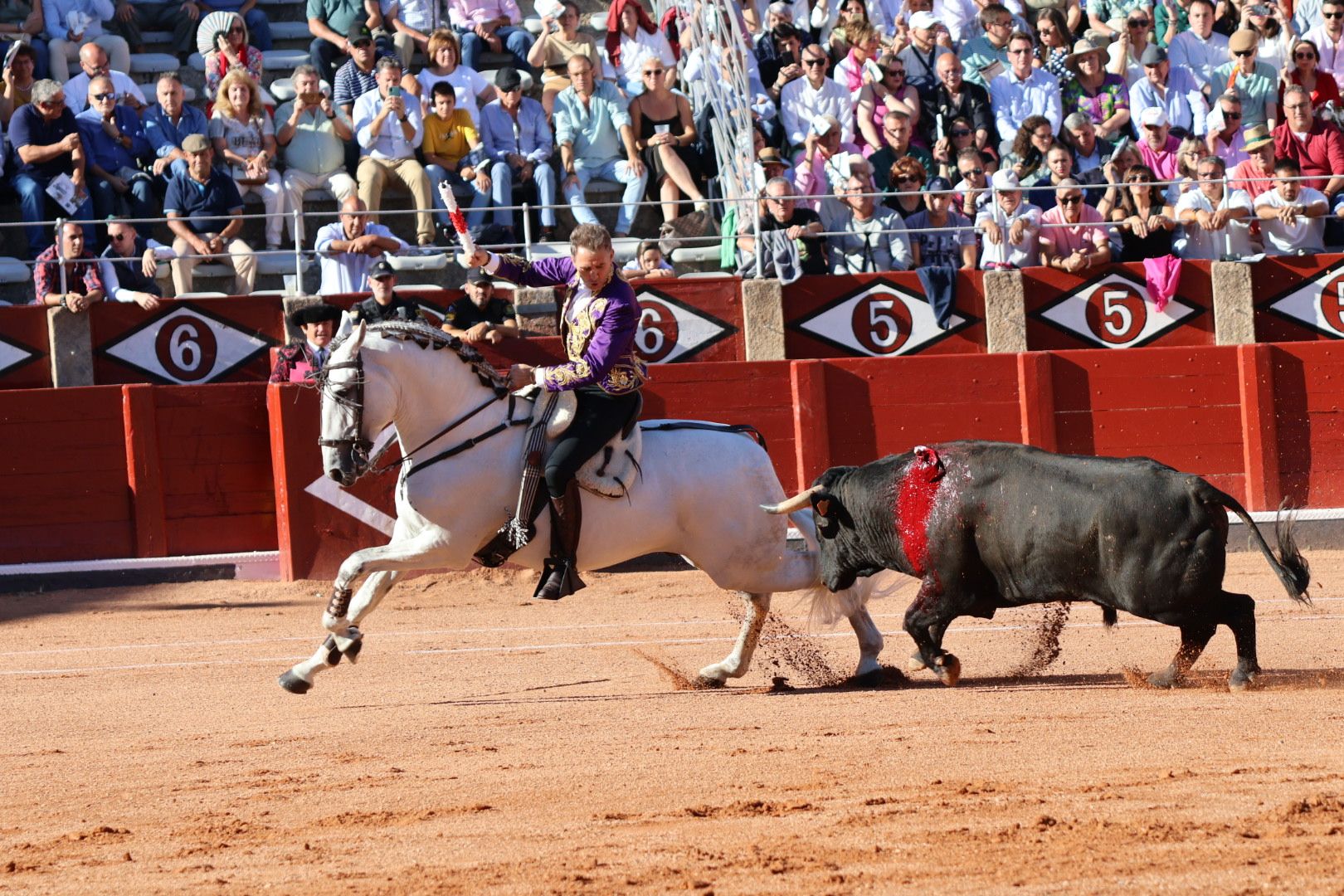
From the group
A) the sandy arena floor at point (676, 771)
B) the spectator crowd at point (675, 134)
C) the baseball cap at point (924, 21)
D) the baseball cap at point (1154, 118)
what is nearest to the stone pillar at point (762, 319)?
the spectator crowd at point (675, 134)

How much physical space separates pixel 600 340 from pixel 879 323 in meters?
6.88

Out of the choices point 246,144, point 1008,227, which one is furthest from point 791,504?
point 246,144

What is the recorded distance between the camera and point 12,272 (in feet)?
44.5

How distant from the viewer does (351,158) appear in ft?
46.5

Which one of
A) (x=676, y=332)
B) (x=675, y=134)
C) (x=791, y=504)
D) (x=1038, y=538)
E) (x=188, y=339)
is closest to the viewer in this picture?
(x=1038, y=538)

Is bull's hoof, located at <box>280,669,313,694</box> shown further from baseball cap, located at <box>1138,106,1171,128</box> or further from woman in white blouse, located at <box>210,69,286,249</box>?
baseball cap, located at <box>1138,106,1171,128</box>

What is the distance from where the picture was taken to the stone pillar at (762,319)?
538 inches

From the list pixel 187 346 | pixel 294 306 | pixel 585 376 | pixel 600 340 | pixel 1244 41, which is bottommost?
pixel 585 376

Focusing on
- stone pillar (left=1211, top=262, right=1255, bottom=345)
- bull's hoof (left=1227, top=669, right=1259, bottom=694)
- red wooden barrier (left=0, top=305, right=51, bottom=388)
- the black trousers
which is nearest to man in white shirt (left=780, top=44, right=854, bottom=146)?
stone pillar (left=1211, top=262, right=1255, bottom=345)

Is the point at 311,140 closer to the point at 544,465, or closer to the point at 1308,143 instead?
the point at 544,465

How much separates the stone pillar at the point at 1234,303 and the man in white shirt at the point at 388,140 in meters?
6.37

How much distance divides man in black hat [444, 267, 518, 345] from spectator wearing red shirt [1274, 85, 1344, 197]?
269 inches

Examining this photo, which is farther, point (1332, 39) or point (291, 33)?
point (291, 33)

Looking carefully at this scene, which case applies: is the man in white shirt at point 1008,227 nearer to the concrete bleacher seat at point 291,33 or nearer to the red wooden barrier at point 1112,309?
the red wooden barrier at point 1112,309
